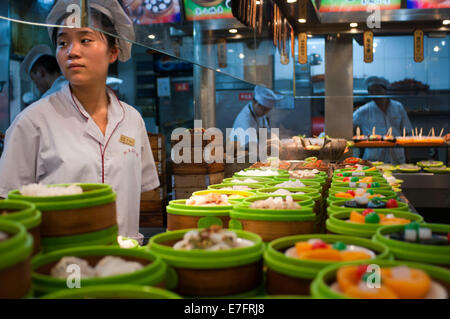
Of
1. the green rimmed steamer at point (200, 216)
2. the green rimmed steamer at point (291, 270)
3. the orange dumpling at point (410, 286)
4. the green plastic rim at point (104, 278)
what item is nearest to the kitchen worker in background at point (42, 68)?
the green rimmed steamer at point (200, 216)

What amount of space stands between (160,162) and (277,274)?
222 inches

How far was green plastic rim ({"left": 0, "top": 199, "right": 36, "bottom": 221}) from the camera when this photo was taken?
3.96 feet

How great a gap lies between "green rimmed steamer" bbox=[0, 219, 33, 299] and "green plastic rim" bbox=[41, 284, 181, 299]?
0.06 m

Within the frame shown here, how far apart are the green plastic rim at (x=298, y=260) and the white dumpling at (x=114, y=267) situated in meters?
0.37

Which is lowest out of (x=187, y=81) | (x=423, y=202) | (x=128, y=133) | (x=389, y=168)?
(x=423, y=202)

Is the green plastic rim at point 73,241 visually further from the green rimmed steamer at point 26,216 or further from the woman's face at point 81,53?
the woman's face at point 81,53

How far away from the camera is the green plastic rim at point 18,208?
3.96 ft

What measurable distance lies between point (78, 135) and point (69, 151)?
0.13m

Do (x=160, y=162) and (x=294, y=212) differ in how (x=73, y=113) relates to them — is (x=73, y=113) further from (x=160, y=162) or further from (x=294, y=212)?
(x=160, y=162)

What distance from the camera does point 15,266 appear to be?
3.09 ft

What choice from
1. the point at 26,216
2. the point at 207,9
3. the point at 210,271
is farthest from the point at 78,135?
the point at 210,271

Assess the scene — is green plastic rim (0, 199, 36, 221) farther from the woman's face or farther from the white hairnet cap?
the white hairnet cap
